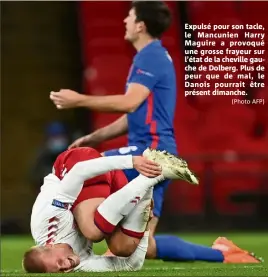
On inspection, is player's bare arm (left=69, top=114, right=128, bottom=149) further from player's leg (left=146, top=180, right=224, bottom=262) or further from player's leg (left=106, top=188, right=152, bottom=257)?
player's leg (left=106, top=188, right=152, bottom=257)

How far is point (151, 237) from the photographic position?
7758 mm

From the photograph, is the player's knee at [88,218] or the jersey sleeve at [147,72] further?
the jersey sleeve at [147,72]

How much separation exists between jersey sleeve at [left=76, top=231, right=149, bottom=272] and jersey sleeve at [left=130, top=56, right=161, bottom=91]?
42.6 inches

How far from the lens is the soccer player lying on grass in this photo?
663 centimetres

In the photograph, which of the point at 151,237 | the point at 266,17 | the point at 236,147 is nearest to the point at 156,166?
the point at 151,237

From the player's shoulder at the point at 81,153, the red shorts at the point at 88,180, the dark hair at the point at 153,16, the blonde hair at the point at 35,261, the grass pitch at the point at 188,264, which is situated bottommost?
the grass pitch at the point at 188,264

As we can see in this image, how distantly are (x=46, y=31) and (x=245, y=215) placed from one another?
3640 mm

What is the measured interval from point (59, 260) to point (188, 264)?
5.01 feet

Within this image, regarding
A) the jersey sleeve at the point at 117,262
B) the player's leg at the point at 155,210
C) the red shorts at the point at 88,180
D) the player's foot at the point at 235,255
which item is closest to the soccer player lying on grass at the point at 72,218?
the jersey sleeve at the point at 117,262

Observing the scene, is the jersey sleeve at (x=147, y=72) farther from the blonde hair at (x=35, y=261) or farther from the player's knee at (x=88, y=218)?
the blonde hair at (x=35, y=261)

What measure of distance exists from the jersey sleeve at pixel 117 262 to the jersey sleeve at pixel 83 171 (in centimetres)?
39

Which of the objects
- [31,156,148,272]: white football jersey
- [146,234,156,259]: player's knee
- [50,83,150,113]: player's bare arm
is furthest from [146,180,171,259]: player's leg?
[31,156,148,272]: white football jersey

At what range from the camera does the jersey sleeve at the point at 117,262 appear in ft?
22.3

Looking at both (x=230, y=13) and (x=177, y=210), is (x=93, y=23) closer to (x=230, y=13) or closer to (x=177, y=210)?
(x=177, y=210)
